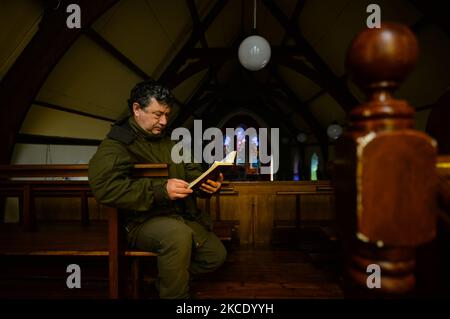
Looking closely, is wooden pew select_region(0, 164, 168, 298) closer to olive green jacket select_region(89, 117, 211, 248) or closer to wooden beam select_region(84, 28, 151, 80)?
olive green jacket select_region(89, 117, 211, 248)

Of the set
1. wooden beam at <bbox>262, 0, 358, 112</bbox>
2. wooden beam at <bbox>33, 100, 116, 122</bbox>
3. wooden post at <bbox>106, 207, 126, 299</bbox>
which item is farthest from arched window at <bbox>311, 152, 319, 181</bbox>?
wooden post at <bbox>106, 207, 126, 299</bbox>

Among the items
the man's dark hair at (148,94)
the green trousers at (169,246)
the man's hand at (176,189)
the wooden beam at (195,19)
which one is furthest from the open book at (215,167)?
the wooden beam at (195,19)

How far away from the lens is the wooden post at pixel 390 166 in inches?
20.0

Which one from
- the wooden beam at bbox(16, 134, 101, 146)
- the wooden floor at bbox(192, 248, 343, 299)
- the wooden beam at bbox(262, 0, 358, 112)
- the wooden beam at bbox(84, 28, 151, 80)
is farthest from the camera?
the wooden beam at bbox(262, 0, 358, 112)

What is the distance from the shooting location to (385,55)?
20.0 inches

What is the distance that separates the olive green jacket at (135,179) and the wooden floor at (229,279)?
0.55 m

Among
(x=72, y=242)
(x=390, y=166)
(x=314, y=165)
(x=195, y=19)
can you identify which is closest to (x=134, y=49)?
(x=195, y=19)

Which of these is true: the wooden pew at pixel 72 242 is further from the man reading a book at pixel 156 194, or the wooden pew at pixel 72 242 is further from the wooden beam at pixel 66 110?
the wooden beam at pixel 66 110

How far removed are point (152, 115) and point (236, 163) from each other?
0.75 m

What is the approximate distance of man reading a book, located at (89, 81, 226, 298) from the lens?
136 centimetres

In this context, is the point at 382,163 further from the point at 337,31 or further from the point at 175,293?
the point at 337,31

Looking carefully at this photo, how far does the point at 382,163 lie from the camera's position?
51 centimetres

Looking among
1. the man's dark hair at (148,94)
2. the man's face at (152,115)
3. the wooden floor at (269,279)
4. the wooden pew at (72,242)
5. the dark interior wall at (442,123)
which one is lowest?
the wooden floor at (269,279)

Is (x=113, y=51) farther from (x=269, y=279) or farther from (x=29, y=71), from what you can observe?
(x=269, y=279)
